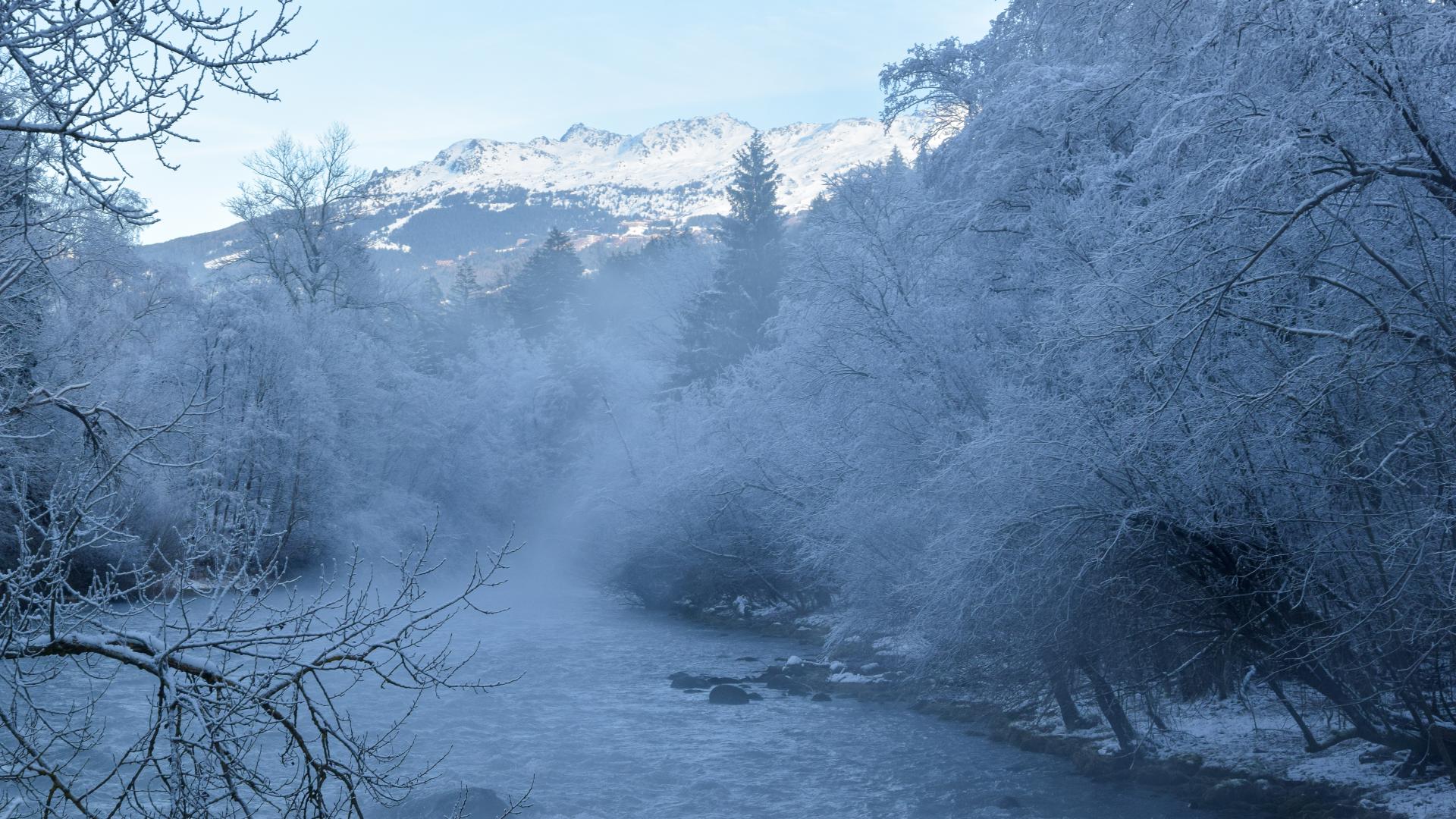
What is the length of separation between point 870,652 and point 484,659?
7079 millimetres

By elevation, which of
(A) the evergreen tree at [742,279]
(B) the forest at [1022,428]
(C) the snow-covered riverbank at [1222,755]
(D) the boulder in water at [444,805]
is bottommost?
(D) the boulder in water at [444,805]

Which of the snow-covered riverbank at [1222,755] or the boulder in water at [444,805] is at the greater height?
the snow-covered riverbank at [1222,755]

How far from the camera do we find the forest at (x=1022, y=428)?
4.50 m

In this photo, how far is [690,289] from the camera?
53.2 metres

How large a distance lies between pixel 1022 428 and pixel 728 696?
846cm

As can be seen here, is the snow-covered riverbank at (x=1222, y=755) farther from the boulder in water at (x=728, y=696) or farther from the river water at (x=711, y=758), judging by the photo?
the boulder in water at (x=728, y=696)

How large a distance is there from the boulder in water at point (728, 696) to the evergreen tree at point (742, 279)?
2502 cm

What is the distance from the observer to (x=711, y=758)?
14680 millimetres

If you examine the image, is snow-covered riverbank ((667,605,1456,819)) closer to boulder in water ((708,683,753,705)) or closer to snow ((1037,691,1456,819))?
snow ((1037,691,1456,819))

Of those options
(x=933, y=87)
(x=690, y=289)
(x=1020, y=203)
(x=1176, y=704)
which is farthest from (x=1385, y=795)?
(x=690, y=289)

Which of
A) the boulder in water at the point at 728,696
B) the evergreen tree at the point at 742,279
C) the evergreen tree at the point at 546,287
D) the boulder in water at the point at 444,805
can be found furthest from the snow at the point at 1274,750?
the evergreen tree at the point at 546,287

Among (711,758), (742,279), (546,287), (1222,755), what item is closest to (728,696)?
(711,758)

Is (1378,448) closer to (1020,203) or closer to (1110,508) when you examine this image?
(1110,508)

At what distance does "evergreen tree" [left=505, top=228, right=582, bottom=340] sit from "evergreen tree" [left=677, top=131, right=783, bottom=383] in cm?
1722
